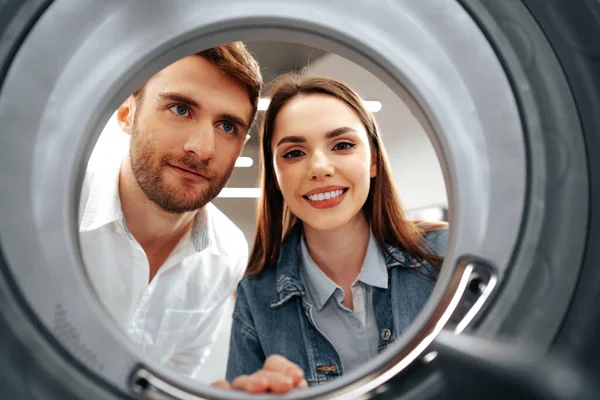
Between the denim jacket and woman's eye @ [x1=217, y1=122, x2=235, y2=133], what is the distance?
10.0 inches

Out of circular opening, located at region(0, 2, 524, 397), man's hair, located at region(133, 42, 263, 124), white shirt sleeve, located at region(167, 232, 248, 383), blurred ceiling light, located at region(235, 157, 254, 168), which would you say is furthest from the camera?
blurred ceiling light, located at region(235, 157, 254, 168)

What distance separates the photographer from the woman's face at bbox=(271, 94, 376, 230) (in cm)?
84

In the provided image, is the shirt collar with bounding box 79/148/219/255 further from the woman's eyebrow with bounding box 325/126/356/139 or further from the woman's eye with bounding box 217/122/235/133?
the woman's eyebrow with bounding box 325/126/356/139

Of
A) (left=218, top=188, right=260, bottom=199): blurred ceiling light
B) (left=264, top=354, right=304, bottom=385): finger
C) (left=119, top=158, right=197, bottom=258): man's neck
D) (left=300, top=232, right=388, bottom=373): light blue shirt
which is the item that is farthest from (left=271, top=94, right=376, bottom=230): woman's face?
(left=218, top=188, right=260, bottom=199): blurred ceiling light

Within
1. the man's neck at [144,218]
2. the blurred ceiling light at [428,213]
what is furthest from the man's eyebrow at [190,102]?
the blurred ceiling light at [428,213]

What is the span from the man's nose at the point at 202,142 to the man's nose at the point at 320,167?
6.8 inches

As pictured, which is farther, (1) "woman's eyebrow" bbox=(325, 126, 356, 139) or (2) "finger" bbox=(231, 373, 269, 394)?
(1) "woman's eyebrow" bbox=(325, 126, 356, 139)

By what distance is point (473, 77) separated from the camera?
294 mm

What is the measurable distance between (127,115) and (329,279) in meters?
0.57

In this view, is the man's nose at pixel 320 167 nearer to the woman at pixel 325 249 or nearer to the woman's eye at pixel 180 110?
the woman at pixel 325 249

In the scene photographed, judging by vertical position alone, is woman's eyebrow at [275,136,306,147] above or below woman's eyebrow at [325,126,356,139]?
below

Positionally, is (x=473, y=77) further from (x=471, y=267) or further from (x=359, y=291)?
(x=359, y=291)

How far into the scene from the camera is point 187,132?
85 cm

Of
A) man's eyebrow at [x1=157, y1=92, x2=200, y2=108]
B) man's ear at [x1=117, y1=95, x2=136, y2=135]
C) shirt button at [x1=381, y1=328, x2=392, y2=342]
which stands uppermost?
man's ear at [x1=117, y1=95, x2=136, y2=135]
